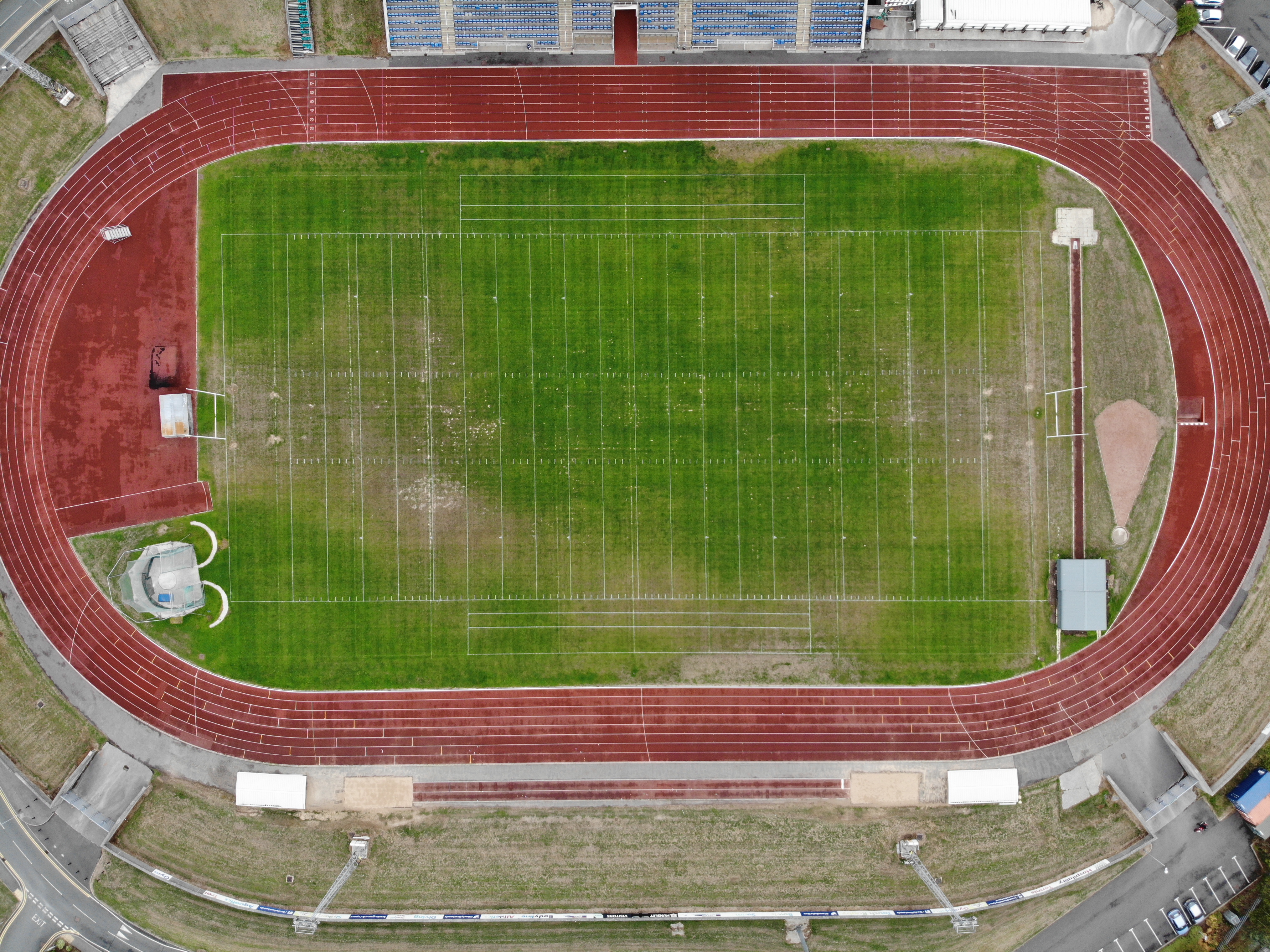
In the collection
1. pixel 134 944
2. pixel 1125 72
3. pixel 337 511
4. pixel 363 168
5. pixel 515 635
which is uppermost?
pixel 1125 72

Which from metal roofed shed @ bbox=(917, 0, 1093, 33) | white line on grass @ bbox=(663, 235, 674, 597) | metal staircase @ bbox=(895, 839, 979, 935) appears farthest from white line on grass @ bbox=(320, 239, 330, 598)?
metal roofed shed @ bbox=(917, 0, 1093, 33)

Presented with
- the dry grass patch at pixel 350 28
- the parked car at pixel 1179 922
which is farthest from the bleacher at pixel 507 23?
the parked car at pixel 1179 922

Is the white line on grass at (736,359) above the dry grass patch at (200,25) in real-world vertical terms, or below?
below

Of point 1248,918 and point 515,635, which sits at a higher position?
point 515,635

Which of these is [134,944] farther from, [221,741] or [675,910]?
[675,910]

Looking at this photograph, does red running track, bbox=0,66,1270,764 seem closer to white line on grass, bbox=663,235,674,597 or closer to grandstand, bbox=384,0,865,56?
grandstand, bbox=384,0,865,56

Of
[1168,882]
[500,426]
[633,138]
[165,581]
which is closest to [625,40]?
[633,138]

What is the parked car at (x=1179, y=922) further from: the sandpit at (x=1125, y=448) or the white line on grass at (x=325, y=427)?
the white line on grass at (x=325, y=427)

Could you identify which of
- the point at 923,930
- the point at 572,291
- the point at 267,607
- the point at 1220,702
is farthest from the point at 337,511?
the point at 1220,702
